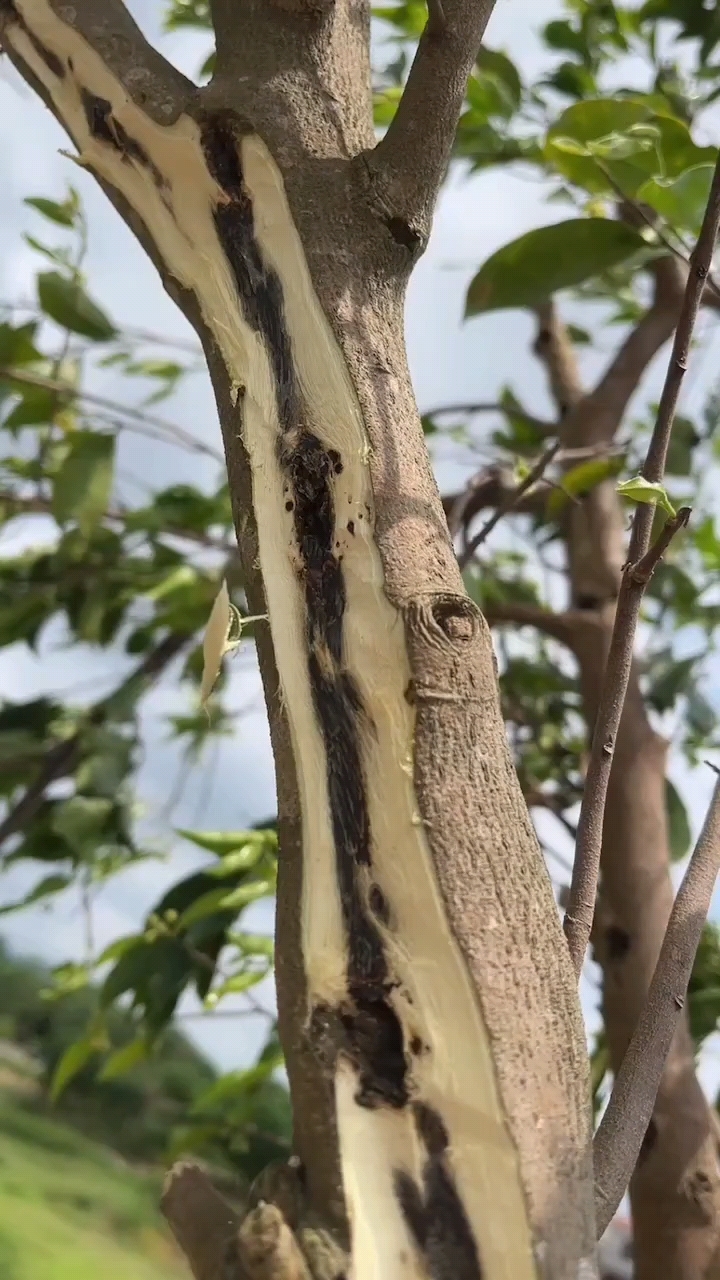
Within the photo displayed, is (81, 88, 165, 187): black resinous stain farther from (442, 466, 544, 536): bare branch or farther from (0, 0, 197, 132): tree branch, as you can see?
(442, 466, 544, 536): bare branch

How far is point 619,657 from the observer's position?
0.28 meters

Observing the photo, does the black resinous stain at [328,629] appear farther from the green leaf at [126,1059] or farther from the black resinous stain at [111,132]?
the green leaf at [126,1059]

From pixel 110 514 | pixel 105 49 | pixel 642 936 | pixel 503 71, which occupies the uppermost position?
pixel 503 71

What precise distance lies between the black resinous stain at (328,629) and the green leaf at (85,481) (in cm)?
35

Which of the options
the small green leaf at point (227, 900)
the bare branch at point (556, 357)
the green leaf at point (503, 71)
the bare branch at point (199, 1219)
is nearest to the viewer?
the bare branch at point (199, 1219)

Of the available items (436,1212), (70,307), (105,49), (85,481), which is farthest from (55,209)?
(436,1212)

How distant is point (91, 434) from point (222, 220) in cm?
36

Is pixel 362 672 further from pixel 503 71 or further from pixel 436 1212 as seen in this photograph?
pixel 503 71

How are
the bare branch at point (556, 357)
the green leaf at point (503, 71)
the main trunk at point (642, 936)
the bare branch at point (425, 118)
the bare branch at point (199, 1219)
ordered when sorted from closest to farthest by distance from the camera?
1. the bare branch at point (199, 1219)
2. the bare branch at point (425, 118)
3. the main trunk at point (642, 936)
4. the green leaf at point (503, 71)
5. the bare branch at point (556, 357)

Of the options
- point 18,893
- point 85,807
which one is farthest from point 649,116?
point 18,893

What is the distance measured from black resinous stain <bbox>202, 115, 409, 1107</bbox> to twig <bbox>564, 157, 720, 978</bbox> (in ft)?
0.21

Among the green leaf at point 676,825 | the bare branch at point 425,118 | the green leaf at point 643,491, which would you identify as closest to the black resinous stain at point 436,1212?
the green leaf at point 643,491

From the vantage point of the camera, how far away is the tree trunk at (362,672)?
22 centimetres

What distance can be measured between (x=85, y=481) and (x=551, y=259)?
333 millimetres
